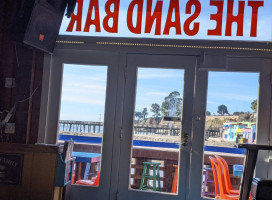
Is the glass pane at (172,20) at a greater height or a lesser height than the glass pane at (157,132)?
greater

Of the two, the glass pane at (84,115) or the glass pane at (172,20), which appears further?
the glass pane at (84,115)

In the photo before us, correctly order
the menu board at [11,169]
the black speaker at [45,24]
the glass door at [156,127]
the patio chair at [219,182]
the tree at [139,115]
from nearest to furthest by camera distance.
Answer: the menu board at [11,169] < the black speaker at [45,24] < the patio chair at [219,182] < the glass door at [156,127] < the tree at [139,115]

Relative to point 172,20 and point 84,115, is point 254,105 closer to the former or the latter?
point 172,20

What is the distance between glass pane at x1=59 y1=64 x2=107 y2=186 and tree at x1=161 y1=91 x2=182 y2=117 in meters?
0.75

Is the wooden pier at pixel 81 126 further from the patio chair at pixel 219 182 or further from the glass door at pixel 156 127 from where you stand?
the patio chair at pixel 219 182

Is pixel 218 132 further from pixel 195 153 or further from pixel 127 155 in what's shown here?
pixel 127 155

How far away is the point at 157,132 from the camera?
13.2ft

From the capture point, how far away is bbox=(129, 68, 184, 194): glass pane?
3.98 metres

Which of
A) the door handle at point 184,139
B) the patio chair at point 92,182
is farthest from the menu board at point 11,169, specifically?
the door handle at point 184,139

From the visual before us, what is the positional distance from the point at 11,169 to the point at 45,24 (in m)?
1.57

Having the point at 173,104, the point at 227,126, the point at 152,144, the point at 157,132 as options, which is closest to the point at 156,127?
the point at 157,132

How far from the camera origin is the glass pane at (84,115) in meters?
4.11

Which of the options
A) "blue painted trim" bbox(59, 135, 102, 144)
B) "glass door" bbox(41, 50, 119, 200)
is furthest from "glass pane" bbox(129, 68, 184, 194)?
"blue painted trim" bbox(59, 135, 102, 144)

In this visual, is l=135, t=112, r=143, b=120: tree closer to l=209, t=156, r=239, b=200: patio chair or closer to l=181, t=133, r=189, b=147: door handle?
l=181, t=133, r=189, b=147: door handle
